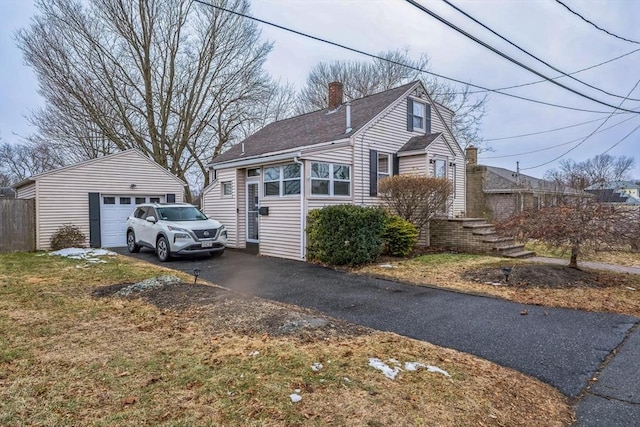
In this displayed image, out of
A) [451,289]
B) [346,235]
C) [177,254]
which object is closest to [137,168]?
[177,254]

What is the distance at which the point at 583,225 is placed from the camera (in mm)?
7340

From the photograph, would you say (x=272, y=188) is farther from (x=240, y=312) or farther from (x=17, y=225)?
(x=17, y=225)

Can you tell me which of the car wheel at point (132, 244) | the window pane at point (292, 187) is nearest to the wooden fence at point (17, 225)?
the car wheel at point (132, 244)

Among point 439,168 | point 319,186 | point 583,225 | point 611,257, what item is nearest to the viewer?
point 583,225

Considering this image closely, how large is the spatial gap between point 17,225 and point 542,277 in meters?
15.3

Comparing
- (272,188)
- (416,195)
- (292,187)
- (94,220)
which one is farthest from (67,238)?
(416,195)

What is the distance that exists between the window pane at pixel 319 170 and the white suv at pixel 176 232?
3256 millimetres

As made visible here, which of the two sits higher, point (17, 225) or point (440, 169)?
point (440, 169)

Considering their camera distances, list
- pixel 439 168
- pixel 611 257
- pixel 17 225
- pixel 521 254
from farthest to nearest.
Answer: pixel 439 168
pixel 17 225
pixel 521 254
pixel 611 257

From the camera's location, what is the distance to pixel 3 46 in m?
18.2

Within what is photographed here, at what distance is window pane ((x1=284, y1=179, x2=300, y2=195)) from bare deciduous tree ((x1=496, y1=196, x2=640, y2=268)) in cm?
591

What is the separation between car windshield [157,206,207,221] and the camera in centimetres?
1134

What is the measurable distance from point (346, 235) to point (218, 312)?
492 centimetres

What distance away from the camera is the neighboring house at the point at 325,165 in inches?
440
